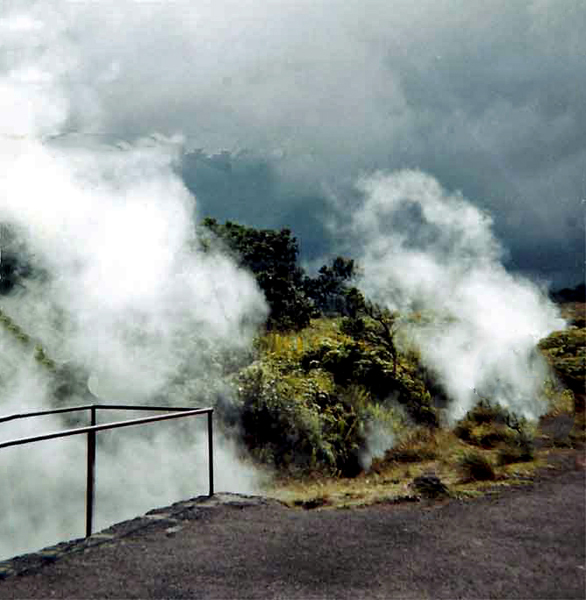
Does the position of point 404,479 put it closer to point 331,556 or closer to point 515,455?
point 515,455

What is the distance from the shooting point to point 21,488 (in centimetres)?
977

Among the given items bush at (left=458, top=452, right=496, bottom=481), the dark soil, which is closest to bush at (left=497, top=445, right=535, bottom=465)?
bush at (left=458, top=452, right=496, bottom=481)

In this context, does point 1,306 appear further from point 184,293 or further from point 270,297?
point 270,297

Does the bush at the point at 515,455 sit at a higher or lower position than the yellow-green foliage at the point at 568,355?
lower

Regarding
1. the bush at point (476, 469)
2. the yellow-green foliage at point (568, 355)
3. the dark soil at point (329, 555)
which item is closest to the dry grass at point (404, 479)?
the bush at point (476, 469)

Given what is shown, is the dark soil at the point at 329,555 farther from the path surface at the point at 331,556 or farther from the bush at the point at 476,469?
the bush at the point at 476,469

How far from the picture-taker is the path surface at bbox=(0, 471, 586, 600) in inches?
129

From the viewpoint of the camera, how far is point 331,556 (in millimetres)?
3768

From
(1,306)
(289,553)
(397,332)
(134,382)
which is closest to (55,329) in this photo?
(1,306)

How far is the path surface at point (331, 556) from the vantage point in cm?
328

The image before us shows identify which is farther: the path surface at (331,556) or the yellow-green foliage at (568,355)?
the yellow-green foliage at (568,355)

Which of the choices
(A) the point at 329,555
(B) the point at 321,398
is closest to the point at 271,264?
(B) the point at 321,398

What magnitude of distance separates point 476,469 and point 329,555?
2931mm

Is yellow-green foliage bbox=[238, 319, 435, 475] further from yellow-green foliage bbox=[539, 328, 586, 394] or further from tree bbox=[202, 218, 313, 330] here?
yellow-green foliage bbox=[539, 328, 586, 394]
